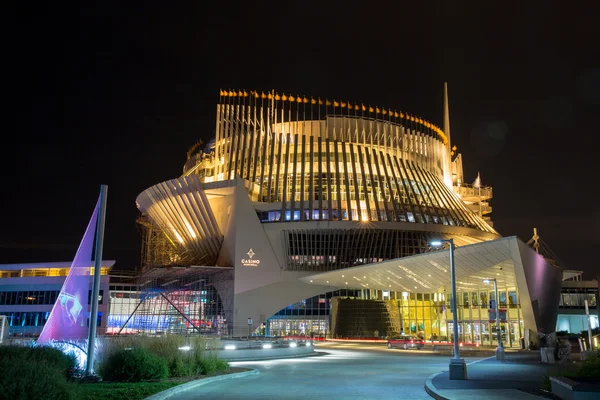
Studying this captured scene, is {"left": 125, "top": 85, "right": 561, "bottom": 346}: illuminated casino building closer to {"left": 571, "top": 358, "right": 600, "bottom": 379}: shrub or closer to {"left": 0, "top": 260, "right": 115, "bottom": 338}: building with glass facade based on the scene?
{"left": 0, "top": 260, "right": 115, "bottom": 338}: building with glass facade

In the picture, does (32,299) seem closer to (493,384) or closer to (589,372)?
(493,384)

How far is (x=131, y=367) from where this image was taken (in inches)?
766

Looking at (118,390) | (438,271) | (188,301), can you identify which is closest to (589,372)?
(118,390)

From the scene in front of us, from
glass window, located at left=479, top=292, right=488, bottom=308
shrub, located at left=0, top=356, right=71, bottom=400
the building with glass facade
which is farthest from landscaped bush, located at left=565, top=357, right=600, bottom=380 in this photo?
the building with glass facade

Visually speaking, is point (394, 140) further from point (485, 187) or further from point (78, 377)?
point (78, 377)

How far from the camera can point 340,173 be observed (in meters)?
69.3

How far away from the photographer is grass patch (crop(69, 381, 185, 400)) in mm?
14312

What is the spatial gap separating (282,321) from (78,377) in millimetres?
48343

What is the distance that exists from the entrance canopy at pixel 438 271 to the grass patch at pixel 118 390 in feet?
67.2

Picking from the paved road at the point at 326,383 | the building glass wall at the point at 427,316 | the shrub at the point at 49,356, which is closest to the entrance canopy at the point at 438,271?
the building glass wall at the point at 427,316

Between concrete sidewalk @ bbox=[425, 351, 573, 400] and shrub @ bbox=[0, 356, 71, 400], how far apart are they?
9949 mm

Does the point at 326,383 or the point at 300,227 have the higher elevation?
the point at 300,227

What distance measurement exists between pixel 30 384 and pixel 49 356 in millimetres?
6871

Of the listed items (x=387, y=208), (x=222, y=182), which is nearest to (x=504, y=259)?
(x=387, y=208)
